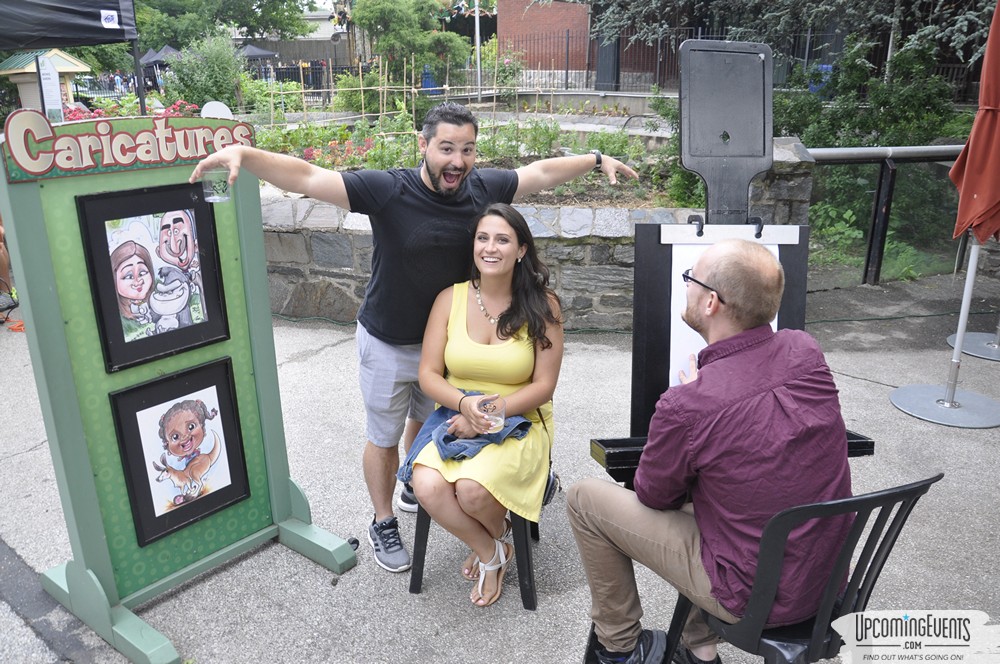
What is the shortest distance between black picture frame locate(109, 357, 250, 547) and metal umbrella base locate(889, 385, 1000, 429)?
361 centimetres

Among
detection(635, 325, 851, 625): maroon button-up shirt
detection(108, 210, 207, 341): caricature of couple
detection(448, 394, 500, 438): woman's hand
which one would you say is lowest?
detection(448, 394, 500, 438): woman's hand

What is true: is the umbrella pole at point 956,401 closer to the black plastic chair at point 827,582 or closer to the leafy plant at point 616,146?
the black plastic chair at point 827,582

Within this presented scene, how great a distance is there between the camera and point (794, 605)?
5.73 ft

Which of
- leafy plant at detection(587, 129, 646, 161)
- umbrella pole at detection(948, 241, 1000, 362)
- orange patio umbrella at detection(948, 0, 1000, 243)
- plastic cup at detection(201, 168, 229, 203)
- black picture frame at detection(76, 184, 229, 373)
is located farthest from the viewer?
leafy plant at detection(587, 129, 646, 161)

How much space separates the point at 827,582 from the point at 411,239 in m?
1.72

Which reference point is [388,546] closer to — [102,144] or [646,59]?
[102,144]

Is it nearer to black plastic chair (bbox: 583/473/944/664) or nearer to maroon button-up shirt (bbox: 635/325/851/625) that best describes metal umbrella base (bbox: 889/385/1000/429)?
black plastic chair (bbox: 583/473/944/664)

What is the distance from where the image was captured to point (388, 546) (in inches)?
113

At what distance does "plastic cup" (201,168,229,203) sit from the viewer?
2396 millimetres

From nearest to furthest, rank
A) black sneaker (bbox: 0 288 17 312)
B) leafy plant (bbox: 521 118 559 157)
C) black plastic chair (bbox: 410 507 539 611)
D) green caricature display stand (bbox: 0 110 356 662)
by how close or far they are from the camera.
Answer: green caricature display stand (bbox: 0 110 356 662) < black plastic chair (bbox: 410 507 539 611) < black sneaker (bbox: 0 288 17 312) < leafy plant (bbox: 521 118 559 157)

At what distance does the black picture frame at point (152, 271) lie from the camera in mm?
2225

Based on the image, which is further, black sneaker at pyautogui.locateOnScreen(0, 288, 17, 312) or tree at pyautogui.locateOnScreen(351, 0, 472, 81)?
tree at pyautogui.locateOnScreen(351, 0, 472, 81)

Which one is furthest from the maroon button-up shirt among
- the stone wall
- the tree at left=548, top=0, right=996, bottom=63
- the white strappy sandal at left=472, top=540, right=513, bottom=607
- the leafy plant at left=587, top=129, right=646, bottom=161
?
the tree at left=548, top=0, right=996, bottom=63

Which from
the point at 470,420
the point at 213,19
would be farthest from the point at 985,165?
the point at 213,19
